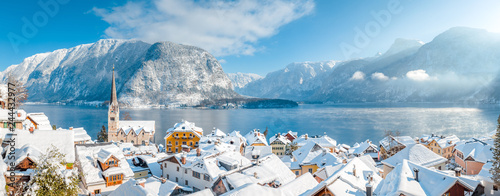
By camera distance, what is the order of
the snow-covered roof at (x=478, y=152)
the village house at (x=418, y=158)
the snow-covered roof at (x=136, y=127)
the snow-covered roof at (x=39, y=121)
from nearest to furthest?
the village house at (x=418, y=158) < the snow-covered roof at (x=39, y=121) < the snow-covered roof at (x=478, y=152) < the snow-covered roof at (x=136, y=127)

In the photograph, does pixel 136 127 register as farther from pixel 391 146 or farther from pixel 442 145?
pixel 442 145

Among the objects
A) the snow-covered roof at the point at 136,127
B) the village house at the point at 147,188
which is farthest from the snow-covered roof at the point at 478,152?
the snow-covered roof at the point at 136,127

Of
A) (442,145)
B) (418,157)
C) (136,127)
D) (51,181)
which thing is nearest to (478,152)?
(418,157)

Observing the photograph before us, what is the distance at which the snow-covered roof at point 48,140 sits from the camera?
972 inches

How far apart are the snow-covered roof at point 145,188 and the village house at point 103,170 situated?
18.1 feet

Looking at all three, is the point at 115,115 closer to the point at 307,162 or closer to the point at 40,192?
the point at 307,162

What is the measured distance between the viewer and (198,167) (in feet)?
106

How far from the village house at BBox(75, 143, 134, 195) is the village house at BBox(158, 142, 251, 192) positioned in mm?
5604

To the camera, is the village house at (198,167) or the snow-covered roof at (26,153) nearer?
the snow-covered roof at (26,153)

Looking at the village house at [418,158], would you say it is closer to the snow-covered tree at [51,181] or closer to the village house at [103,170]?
the village house at [103,170]

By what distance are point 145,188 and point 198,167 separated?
9442mm

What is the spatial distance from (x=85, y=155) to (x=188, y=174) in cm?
1215

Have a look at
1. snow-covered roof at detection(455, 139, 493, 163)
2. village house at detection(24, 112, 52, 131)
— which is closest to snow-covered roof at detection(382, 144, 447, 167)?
snow-covered roof at detection(455, 139, 493, 163)

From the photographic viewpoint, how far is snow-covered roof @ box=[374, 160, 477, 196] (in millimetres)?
17312
